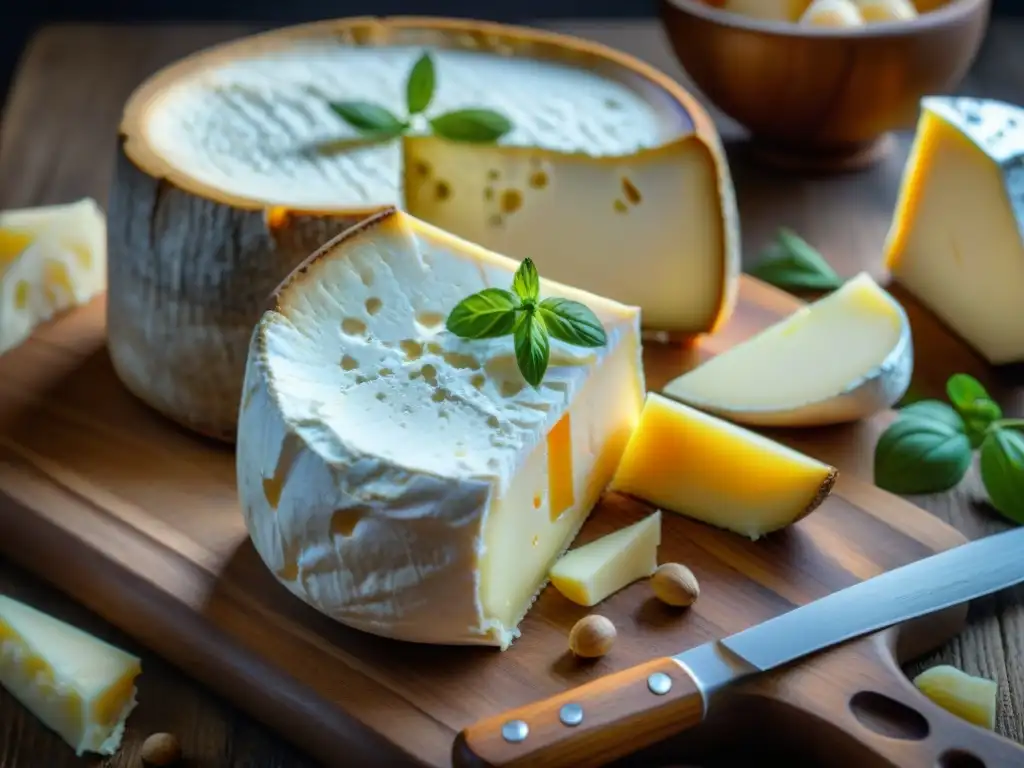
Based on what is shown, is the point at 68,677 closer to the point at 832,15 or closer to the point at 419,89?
the point at 419,89

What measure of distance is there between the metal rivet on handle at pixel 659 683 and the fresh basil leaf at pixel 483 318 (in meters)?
0.44

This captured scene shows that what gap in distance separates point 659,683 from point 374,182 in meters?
0.93

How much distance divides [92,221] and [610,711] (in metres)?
1.34

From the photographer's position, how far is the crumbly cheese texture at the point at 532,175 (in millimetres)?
2031

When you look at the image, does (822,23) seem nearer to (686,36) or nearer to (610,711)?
(686,36)

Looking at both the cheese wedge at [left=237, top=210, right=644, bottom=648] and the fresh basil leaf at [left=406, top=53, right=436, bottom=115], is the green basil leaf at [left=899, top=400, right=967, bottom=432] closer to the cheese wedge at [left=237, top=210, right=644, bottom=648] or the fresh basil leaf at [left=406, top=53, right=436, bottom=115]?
the cheese wedge at [left=237, top=210, right=644, bottom=648]

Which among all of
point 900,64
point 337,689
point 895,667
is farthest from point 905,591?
point 900,64

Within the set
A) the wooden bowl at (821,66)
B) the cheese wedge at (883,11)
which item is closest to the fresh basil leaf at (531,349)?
the wooden bowl at (821,66)

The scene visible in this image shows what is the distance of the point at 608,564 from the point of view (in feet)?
5.33

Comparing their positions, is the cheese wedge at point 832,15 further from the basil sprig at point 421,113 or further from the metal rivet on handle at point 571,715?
the metal rivet on handle at point 571,715

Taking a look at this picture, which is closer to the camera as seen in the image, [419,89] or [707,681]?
[707,681]

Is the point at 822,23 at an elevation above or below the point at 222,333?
above

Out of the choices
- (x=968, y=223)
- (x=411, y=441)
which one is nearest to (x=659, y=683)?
(x=411, y=441)

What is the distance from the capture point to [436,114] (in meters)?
2.18
